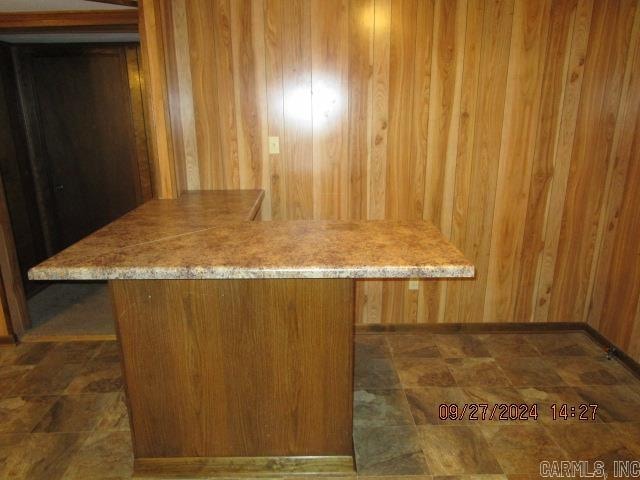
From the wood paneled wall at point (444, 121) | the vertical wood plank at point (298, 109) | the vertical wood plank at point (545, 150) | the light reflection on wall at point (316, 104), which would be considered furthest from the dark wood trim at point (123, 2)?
the vertical wood plank at point (545, 150)

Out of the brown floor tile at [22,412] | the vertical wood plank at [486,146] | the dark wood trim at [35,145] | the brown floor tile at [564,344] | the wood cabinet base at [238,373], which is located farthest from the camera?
the dark wood trim at [35,145]

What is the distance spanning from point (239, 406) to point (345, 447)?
46 cm

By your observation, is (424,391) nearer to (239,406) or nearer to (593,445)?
(593,445)

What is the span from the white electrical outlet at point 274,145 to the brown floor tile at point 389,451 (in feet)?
5.47

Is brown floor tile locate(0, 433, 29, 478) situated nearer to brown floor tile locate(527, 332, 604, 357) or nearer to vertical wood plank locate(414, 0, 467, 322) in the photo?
vertical wood plank locate(414, 0, 467, 322)

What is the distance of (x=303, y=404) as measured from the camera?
1612 millimetres

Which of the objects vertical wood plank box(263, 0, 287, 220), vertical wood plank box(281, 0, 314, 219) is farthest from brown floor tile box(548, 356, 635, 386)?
vertical wood plank box(263, 0, 287, 220)

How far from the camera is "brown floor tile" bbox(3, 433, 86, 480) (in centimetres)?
172

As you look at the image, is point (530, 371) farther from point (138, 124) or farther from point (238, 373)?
point (138, 124)

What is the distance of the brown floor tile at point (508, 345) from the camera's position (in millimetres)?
2664

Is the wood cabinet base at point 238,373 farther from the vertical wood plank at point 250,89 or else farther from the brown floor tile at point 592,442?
the vertical wood plank at point 250,89

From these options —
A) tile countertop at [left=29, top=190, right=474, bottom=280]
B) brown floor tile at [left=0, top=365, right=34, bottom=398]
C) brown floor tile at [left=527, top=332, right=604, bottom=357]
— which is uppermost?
tile countertop at [left=29, top=190, right=474, bottom=280]

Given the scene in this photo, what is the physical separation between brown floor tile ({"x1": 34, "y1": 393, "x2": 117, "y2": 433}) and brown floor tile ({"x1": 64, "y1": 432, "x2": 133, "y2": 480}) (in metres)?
0.12

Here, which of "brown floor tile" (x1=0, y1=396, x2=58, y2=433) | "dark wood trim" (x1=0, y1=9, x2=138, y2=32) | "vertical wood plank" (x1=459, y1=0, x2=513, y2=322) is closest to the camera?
"brown floor tile" (x1=0, y1=396, x2=58, y2=433)
